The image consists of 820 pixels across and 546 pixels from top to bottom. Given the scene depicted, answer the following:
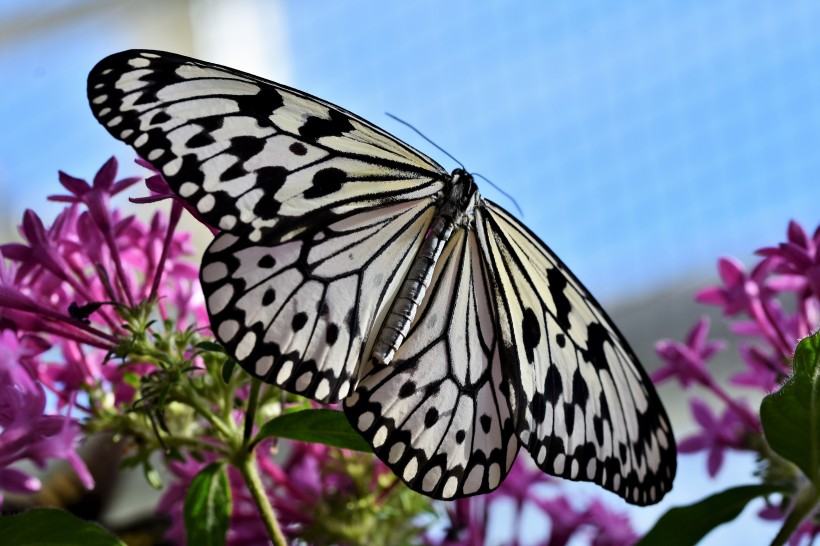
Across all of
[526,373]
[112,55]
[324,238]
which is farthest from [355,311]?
[112,55]

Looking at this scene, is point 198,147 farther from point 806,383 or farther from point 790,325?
point 790,325

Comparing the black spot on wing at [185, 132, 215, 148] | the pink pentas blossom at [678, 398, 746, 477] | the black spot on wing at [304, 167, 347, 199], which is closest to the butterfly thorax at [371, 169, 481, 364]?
the black spot on wing at [304, 167, 347, 199]

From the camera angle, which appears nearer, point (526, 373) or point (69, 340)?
point (526, 373)

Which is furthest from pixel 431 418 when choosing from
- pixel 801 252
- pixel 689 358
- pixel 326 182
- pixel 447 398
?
pixel 689 358

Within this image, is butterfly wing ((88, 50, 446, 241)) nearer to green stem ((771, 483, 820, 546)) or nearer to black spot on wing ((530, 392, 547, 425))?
black spot on wing ((530, 392, 547, 425))

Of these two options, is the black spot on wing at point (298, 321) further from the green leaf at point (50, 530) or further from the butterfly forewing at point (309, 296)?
the green leaf at point (50, 530)
